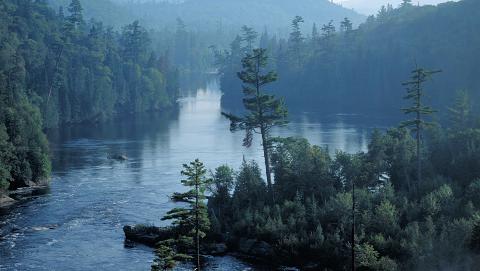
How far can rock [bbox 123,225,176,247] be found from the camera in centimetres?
5719

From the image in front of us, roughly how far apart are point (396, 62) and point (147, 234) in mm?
129000

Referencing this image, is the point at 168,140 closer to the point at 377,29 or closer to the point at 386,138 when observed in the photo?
the point at 386,138

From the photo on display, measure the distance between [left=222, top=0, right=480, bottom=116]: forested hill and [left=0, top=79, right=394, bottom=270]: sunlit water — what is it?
24411 millimetres

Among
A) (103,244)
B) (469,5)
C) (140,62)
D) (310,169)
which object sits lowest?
(103,244)

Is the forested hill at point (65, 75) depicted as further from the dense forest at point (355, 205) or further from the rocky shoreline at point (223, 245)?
the dense forest at point (355, 205)

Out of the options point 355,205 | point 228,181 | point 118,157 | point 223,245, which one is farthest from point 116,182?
point 355,205

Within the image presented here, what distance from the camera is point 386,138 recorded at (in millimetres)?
64625

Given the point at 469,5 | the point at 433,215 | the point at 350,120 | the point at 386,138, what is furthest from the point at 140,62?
the point at 433,215

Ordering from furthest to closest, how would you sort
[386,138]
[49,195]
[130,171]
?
[130,171] < [49,195] < [386,138]

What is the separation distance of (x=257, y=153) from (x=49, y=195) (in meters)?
34.5

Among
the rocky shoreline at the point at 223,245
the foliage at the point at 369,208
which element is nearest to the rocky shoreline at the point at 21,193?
the rocky shoreline at the point at 223,245

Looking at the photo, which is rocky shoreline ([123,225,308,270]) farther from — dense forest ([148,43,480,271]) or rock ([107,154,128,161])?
rock ([107,154,128,161])

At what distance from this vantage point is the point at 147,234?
58344mm

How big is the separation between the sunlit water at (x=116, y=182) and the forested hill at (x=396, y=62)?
2441 centimetres
